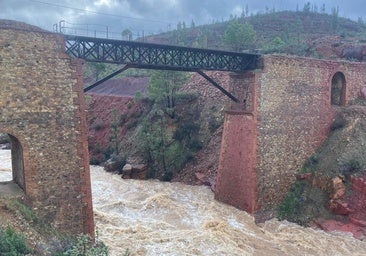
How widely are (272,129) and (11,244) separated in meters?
14.4

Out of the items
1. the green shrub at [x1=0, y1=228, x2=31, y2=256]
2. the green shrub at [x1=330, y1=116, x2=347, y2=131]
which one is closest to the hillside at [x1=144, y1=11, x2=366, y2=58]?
the green shrub at [x1=330, y1=116, x2=347, y2=131]

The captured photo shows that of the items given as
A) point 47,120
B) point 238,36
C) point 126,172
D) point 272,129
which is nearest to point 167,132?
point 126,172

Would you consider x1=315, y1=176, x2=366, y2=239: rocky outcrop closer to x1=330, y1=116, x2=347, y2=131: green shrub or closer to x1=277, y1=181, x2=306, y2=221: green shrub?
x1=277, y1=181, x2=306, y2=221: green shrub

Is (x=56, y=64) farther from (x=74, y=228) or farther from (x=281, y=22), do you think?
(x=281, y=22)

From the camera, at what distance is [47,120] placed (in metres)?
12.9

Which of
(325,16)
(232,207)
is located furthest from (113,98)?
(325,16)

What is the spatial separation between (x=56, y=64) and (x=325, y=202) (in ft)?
46.6

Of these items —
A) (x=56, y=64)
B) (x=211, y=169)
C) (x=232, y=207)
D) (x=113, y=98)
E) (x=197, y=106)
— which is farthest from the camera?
(x=113, y=98)

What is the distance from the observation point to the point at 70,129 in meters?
13.4

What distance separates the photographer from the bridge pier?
1945 centimetres

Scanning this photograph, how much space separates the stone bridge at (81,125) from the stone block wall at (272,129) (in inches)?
2.0

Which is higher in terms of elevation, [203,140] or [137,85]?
[137,85]

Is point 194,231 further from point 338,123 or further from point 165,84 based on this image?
point 165,84

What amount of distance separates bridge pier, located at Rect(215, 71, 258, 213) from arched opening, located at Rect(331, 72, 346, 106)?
735 centimetres
